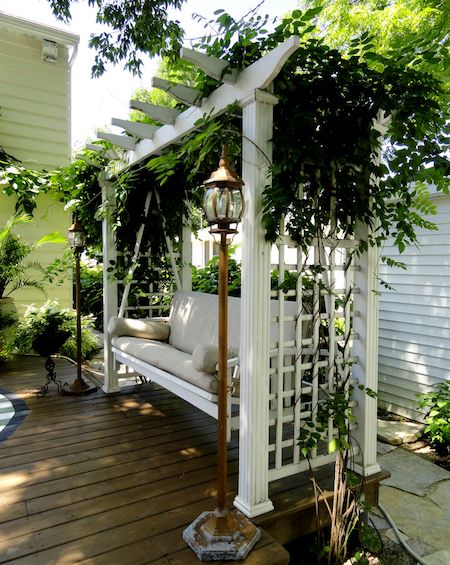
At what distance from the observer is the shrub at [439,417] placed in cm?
368

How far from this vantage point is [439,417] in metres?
3.80

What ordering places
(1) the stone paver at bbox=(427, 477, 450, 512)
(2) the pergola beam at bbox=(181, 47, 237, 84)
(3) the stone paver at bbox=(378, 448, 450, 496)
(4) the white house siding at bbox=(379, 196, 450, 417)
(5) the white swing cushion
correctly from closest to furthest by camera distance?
(2) the pergola beam at bbox=(181, 47, 237, 84) → (1) the stone paver at bbox=(427, 477, 450, 512) → (3) the stone paver at bbox=(378, 448, 450, 496) → (5) the white swing cushion → (4) the white house siding at bbox=(379, 196, 450, 417)

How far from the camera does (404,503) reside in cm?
294

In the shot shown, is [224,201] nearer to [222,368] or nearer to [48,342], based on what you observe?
[222,368]

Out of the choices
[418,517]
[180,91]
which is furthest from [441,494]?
[180,91]

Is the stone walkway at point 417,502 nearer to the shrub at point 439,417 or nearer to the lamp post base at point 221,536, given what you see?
the shrub at point 439,417

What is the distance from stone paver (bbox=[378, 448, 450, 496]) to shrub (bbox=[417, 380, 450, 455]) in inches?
11.1

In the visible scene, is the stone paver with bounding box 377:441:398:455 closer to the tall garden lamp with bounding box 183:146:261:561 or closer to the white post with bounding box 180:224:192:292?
the tall garden lamp with bounding box 183:146:261:561

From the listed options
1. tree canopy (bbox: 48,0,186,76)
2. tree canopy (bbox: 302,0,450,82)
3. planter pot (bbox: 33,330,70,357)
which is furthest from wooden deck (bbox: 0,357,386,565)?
tree canopy (bbox: 48,0,186,76)

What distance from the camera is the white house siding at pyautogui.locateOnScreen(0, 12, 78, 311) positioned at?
19.2 feet

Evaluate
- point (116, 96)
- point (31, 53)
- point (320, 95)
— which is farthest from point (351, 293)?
point (31, 53)

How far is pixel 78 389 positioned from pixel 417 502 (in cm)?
302

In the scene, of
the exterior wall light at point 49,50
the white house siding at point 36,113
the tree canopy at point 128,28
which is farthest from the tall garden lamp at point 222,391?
the exterior wall light at point 49,50

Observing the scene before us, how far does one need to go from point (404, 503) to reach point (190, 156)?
2.81 metres
